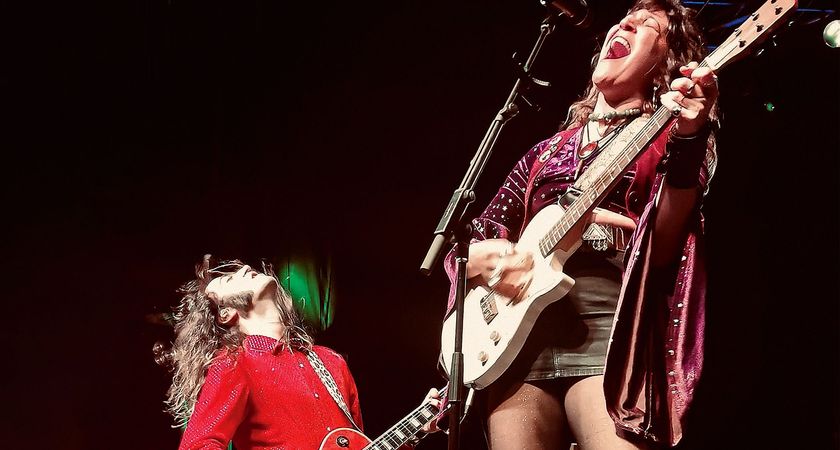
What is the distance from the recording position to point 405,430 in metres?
3.18

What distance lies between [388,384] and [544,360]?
2106mm

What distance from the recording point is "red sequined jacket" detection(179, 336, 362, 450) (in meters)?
3.12

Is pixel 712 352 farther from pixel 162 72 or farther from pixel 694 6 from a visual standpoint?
pixel 162 72

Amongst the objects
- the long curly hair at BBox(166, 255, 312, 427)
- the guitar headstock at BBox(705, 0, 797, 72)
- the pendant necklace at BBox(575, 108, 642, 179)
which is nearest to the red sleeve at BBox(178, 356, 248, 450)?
the long curly hair at BBox(166, 255, 312, 427)

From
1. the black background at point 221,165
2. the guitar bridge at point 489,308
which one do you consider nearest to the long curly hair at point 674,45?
the guitar bridge at point 489,308

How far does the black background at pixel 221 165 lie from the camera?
4.18 meters

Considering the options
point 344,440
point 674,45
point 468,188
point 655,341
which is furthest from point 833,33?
point 344,440

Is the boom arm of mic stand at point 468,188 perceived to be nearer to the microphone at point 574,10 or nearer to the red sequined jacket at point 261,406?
the microphone at point 574,10

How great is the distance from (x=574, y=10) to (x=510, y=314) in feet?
3.00

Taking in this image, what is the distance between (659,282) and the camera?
6.63ft

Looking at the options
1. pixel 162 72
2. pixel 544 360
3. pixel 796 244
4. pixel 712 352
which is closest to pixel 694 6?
pixel 796 244

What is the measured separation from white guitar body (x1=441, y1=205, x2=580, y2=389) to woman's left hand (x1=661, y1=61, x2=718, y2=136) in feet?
1.52

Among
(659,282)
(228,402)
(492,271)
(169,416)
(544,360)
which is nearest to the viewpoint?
(659,282)

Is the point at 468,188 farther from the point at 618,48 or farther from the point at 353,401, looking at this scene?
the point at 353,401
